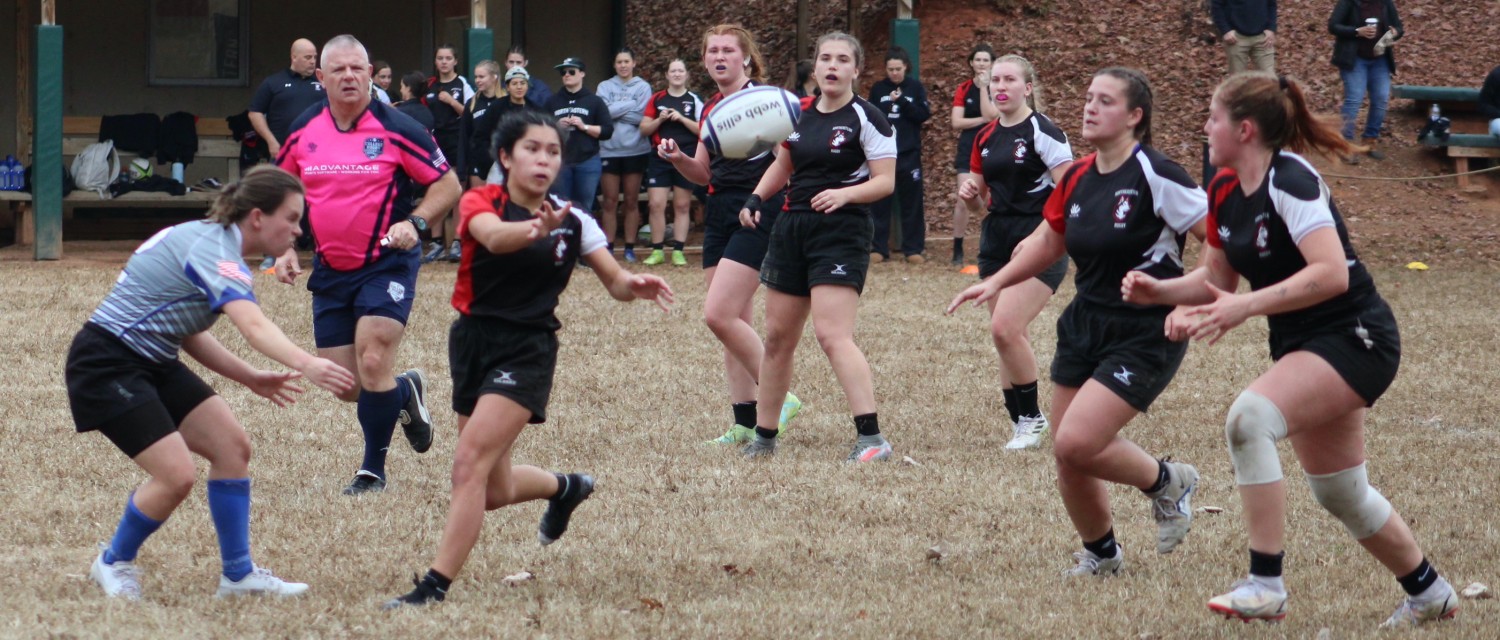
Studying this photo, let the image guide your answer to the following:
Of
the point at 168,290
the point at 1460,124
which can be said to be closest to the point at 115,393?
the point at 168,290

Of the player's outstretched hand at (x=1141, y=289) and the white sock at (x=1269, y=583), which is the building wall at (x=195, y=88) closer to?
the player's outstretched hand at (x=1141, y=289)

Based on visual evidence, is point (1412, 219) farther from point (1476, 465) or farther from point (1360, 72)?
point (1476, 465)

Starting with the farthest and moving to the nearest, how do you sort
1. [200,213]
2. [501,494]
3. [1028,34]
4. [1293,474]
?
[1028,34] < [200,213] < [1293,474] < [501,494]

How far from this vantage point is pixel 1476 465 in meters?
7.70

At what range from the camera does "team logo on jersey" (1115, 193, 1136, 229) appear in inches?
212

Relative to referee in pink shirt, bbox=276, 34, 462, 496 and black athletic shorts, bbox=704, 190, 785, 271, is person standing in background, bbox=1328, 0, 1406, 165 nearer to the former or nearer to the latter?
black athletic shorts, bbox=704, 190, 785, 271

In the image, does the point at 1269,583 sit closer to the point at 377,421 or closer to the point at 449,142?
the point at 377,421

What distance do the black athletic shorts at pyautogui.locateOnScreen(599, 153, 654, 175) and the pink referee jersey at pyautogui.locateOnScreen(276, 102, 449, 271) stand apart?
9234 millimetres

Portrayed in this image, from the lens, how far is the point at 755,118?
764cm

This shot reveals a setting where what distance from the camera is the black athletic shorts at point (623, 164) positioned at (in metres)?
16.2

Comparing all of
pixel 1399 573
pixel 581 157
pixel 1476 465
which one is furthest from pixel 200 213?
pixel 1399 573

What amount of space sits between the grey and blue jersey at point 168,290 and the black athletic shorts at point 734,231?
345cm

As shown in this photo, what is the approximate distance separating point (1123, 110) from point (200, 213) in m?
14.3

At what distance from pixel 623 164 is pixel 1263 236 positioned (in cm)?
1191
